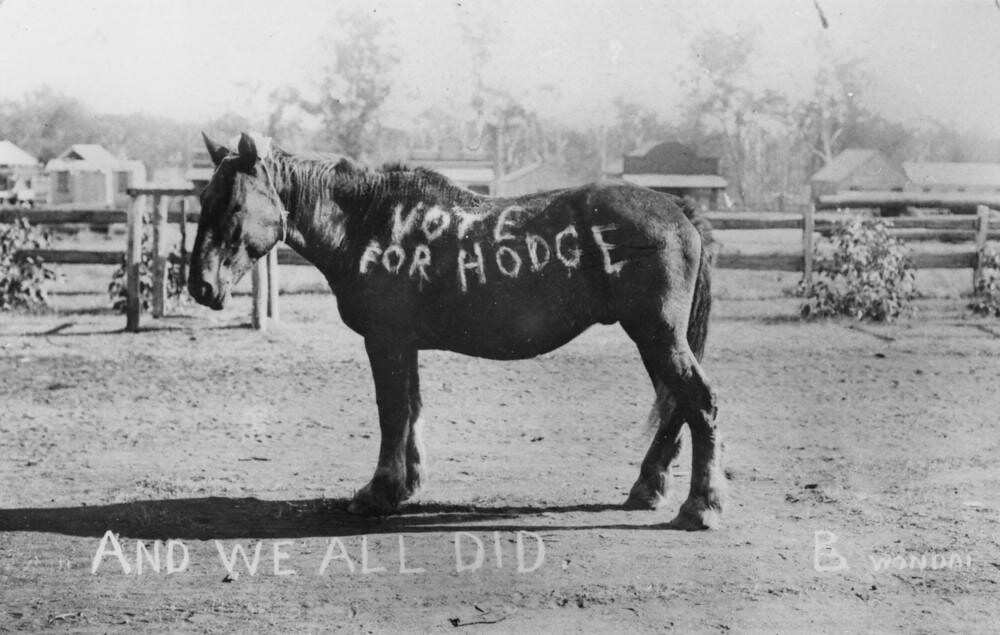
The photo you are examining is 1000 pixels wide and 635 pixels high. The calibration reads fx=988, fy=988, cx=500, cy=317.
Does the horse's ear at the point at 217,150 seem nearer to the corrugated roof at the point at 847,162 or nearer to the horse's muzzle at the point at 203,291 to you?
the horse's muzzle at the point at 203,291

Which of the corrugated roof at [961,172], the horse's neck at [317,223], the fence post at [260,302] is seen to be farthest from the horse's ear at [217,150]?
the corrugated roof at [961,172]

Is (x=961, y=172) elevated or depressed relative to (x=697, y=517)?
elevated

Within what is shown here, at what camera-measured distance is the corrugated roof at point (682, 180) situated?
1338cm

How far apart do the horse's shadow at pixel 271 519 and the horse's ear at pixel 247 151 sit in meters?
1.81

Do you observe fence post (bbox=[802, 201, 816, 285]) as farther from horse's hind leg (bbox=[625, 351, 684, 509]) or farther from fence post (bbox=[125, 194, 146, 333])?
horse's hind leg (bbox=[625, 351, 684, 509])

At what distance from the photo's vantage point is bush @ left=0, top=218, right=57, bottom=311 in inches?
509

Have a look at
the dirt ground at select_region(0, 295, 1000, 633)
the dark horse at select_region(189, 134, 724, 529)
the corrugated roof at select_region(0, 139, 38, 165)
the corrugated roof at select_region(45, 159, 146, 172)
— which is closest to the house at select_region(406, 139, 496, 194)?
the dirt ground at select_region(0, 295, 1000, 633)

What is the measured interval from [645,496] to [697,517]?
45 cm

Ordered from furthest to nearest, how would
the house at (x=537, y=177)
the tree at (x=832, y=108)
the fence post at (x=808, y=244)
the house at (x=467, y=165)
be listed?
the fence post at (x=808, y=244) < the house at (x=537, y=177) < the house at (x=467, y=165) < the tree at (x=832, y=108)

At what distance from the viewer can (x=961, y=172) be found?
16.9 meters

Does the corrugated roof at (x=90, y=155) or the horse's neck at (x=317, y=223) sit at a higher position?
the corrugated roof at (x=90, y=155)

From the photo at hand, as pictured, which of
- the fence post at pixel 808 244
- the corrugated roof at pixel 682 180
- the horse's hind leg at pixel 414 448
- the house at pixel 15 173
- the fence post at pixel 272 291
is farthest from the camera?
the house at pixel 15 173

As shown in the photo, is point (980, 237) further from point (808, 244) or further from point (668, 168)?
point (668, 168)

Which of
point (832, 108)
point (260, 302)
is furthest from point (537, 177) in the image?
point (260, 302)
